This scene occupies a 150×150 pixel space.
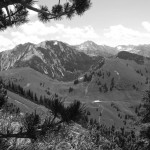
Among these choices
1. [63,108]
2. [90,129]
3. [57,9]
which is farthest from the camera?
[90,129]

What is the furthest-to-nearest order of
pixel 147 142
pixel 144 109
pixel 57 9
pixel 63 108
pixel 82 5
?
pixel 144 109 < pixel 147 142 < pixel 57 9 < pixel 82 5 < pixel 63 108

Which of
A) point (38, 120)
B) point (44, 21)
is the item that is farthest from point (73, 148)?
point (44, 21)

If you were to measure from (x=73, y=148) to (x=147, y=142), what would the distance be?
63.8 ft

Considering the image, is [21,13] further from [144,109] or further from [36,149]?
A: [144,109]

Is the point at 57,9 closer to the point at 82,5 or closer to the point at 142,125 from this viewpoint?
the point at 82,5

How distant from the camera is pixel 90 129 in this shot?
14312 mm

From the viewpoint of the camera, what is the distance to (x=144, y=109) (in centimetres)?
3075

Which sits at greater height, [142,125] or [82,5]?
[82,5]

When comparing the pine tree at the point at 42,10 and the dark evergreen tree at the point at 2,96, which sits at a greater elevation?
the pine tree at the point at 42,10

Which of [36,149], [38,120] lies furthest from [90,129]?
[38,120]

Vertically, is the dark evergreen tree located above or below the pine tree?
below

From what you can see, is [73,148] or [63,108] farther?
[73,148]

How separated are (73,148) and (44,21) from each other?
5497 millimetres

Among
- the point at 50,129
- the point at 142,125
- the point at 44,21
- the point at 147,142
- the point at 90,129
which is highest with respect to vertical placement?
the point at 44,21
